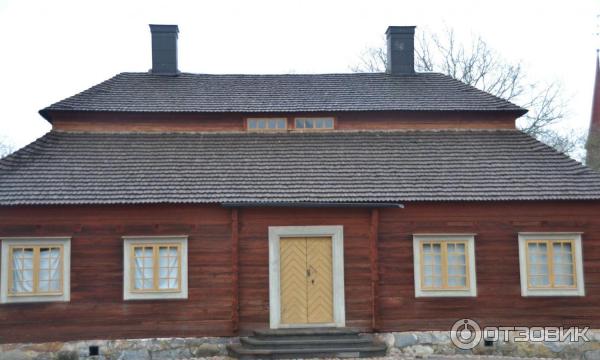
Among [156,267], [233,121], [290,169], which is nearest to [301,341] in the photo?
[156,267]

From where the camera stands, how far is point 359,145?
46.5 feet

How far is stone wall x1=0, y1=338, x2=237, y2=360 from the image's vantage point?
11758 millimetres

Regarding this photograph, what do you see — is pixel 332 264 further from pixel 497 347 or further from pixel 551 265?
pixel 551 265

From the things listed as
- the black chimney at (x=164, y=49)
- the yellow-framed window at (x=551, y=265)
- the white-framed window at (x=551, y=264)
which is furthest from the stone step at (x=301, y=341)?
the black chimney at (x=164, y=49)

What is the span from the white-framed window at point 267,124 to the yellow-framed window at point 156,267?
3.89 meters

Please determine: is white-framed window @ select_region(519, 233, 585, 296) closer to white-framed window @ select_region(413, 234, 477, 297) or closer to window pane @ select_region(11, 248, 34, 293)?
white-framed window @ select_region(413, 234, 477, 297)

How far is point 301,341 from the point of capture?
1166cm

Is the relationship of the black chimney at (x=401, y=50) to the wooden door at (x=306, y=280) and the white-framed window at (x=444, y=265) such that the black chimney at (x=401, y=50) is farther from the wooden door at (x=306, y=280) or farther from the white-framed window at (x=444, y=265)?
the wooden door at (x=306, y=280)

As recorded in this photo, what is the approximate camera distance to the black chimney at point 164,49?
16.8 meters

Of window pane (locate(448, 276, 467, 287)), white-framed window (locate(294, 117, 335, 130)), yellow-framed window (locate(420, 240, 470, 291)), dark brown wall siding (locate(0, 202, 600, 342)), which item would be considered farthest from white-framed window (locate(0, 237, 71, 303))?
window pane (locate(448, 276, 467, 287))

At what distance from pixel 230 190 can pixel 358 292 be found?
3461mm

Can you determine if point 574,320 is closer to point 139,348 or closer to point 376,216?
point 376,216

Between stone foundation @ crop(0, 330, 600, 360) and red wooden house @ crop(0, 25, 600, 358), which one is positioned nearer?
stone foundation @ crop(0, 330, 600, 360)

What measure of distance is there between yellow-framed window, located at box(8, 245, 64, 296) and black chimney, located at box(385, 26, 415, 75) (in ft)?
34.6
